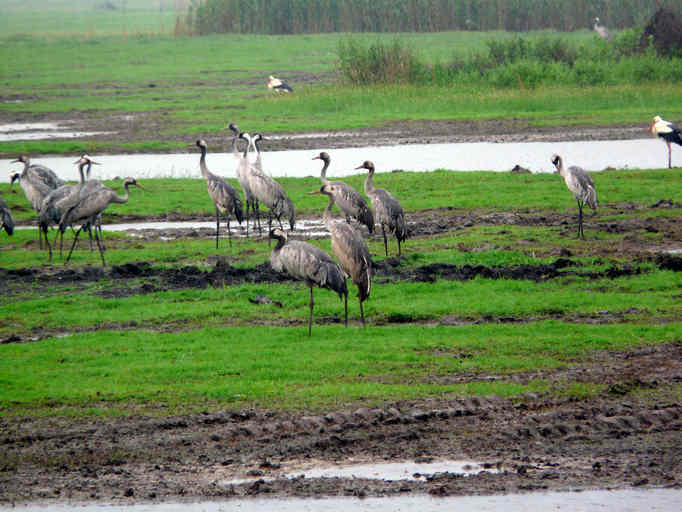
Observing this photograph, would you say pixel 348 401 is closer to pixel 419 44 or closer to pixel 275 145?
pixel 275 145

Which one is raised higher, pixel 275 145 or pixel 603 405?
pixel 275 145

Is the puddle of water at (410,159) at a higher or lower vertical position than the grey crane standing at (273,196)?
higher

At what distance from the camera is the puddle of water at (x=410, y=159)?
82.1 ft

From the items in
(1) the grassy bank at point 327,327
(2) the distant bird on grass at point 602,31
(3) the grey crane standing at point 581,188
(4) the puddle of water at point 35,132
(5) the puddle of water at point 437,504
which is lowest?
(5) the puddle of water at point 437,504

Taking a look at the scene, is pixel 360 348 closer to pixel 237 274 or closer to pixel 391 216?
pixel 237 274

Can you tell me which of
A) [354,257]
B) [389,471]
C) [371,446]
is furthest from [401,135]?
[389,471]

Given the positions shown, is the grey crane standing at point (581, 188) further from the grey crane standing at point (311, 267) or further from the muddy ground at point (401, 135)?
the muddy ground at point (401, 135)

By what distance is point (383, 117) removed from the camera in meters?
34.3

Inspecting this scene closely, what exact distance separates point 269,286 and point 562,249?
14.7 ft

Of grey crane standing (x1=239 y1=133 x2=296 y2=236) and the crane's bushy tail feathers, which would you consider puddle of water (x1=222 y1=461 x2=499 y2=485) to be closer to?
the crane's bushy tail feathers

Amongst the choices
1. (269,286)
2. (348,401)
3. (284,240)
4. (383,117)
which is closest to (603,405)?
(348,401)

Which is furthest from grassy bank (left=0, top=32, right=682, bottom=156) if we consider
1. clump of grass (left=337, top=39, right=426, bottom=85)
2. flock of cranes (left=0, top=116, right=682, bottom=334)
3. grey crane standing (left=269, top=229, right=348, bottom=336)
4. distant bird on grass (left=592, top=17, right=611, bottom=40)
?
grey crane standing (left=269, top=229, right=348, bottom=336)

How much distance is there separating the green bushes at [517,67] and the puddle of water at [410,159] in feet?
26.7

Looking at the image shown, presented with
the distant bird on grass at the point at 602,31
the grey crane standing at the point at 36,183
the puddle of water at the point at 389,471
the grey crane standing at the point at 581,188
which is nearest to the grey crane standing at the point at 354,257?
the puddle of water at the point at 389,471
